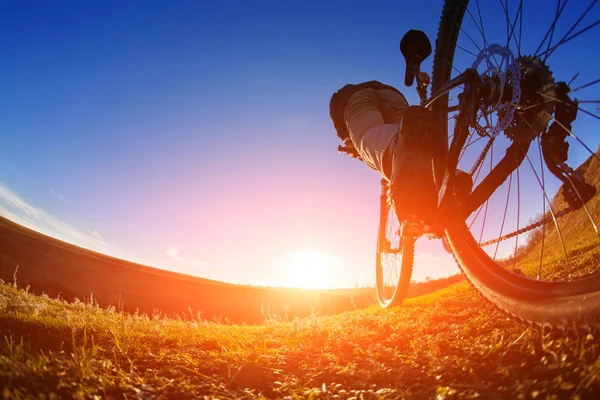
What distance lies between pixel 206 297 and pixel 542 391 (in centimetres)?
1796

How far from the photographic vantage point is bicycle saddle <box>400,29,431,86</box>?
320 centimetres

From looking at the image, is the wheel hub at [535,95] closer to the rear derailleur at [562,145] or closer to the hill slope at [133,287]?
the rear derailleur at [562,145]

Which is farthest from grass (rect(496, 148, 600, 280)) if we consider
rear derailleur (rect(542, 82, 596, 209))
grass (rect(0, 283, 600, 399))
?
grass (rect(0, 283, 600, 399))

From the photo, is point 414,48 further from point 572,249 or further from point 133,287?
point 133,287

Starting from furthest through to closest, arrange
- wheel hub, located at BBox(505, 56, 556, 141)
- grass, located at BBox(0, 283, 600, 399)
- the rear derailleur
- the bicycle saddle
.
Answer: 1. the bicycle saddle
2. wheel hub, located at BBox(505, 56, 556, 141)
3. the rear derailleur
4. grass, located at BBox(0, 283, 600, 399)

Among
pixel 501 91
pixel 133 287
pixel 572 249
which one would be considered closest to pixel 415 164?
pixel 501 91

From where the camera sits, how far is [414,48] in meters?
3.25

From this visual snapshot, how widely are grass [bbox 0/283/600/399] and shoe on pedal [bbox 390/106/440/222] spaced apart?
100cm

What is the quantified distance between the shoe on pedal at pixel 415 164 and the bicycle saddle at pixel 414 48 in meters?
1.41

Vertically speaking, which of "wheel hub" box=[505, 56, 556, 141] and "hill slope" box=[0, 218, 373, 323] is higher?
"wheel hub" box=[505, 56, 556, 141]

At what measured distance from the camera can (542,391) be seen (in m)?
1.03

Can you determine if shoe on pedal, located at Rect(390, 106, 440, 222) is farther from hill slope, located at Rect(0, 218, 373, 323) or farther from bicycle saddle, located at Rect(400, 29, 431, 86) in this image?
hill slope, located at Rect(0, 218, 373, 323)

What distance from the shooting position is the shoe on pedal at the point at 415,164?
7.27ft

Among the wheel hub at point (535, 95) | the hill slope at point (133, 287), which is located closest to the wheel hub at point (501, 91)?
the wheel hub at point (535, 95)
